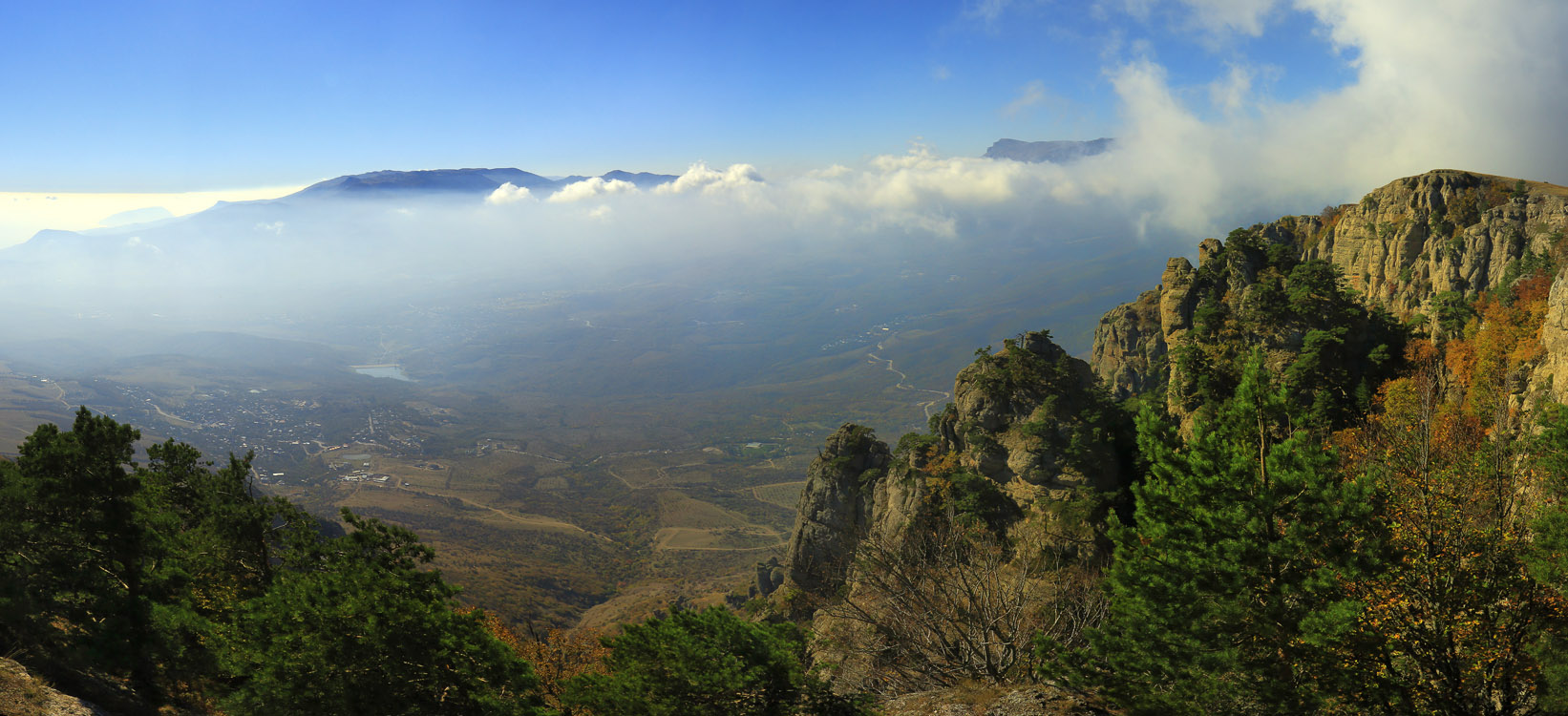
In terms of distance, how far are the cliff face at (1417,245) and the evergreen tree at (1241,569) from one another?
2348cm

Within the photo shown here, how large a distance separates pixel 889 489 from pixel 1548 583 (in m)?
32.8

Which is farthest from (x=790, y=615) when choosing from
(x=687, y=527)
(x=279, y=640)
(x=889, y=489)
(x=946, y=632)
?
(x=687, y=527)

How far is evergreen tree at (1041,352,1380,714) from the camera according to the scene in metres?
15.2

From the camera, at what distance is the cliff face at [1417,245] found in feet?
139

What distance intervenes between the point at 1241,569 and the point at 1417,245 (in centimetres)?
5147

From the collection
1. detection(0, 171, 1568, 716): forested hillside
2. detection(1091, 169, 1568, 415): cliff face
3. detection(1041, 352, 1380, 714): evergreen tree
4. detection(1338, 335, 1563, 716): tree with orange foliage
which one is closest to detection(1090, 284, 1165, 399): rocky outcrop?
detection(1091, 169, 1568, 415): cliff face

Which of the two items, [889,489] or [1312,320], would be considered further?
[889,489]

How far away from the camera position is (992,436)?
3938cm

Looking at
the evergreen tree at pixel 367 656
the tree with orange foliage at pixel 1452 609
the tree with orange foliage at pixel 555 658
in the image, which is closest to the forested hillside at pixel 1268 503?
the tree with orange foliage at pixel 1452 609

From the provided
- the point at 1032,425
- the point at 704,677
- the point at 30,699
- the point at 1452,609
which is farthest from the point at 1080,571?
the point at 30,699

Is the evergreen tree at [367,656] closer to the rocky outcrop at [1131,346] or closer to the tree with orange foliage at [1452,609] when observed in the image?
the tree with orange foliage at [1452,609]

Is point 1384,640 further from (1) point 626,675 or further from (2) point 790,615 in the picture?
(2) point 790,615

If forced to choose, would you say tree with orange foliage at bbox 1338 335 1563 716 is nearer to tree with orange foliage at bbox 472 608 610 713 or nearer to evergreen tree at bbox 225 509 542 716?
evergreen tree at bbox 225 509 542 716

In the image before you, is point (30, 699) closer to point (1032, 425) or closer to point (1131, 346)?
point (1032, 425)
